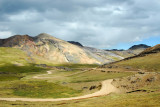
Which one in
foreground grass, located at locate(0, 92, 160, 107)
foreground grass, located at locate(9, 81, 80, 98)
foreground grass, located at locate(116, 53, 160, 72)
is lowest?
foreground grass, located at locate(9, 81, 80, 98)

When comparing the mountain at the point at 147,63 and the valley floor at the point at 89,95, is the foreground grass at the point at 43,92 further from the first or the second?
the mountain at the point at 147,63

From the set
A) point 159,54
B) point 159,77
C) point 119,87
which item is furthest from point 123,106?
point 159,54

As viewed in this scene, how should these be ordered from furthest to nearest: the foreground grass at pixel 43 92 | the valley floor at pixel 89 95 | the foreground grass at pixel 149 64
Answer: the foreground grass at pixel 149 64 → the foreground grass at pixel 43 92 → the valley floor at pixel 89 95

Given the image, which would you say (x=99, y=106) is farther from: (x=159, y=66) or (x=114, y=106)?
(x=159, y=66)

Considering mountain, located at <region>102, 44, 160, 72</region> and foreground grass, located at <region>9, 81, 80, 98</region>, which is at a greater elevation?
mountain, located at <region>102, 44, 160, 72</region>

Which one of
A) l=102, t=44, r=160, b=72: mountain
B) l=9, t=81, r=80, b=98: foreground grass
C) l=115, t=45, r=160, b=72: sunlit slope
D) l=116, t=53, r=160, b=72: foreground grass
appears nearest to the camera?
l=9, t=81, r=80, b=98: foreground grass

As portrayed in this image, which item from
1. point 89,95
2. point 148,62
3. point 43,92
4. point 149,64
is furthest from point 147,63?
point 43,92

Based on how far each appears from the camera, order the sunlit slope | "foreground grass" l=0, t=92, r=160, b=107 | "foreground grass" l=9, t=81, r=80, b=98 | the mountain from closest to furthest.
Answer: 1. "foreground grass" l=0, t=92, r=160, b=107
2. "foreground grass" l=9, t=81, r=80, b=98
3. the sunlit slope
4. the mountain

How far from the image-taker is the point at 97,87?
67.8 metres

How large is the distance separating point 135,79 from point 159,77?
9459 millimetres

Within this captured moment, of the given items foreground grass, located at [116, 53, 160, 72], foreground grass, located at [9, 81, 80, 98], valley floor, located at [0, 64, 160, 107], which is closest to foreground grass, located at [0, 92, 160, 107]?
valley floor, located at [0, 64, 160, 107]

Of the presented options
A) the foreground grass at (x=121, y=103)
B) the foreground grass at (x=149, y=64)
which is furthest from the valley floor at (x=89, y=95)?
the foreground grass at (x=149, y=64)

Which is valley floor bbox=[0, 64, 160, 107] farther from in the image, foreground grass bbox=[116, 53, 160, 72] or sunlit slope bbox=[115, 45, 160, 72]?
sunlit slope bbox=[115, 45, 160, 72]

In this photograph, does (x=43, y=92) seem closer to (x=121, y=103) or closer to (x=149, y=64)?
(x=121, y=103)
